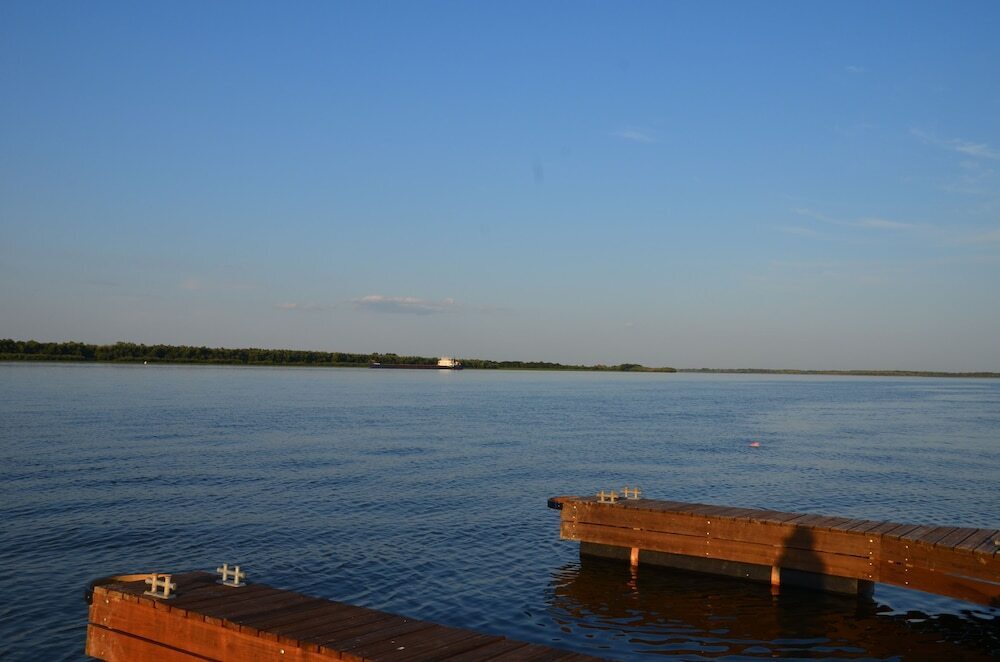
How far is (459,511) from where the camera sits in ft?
93.9

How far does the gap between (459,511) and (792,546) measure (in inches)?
503

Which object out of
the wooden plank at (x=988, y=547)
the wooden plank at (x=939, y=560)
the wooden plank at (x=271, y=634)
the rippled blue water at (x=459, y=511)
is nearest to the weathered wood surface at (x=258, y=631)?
the wooden plank at (x=271, y=634)

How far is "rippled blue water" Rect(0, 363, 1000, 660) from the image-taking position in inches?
664

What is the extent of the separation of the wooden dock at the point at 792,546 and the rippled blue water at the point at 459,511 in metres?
0.61

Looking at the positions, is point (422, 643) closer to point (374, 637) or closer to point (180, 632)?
point (374, 637)

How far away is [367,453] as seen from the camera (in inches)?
1759

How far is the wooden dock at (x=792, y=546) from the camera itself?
17016 millimetres

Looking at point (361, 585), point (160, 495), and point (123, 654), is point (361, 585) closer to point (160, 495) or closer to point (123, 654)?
point (123, 654)

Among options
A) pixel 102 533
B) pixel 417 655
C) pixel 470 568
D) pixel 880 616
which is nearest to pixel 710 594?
pixel 880 616

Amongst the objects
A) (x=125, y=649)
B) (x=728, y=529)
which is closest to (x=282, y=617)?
(x=125, y=649)

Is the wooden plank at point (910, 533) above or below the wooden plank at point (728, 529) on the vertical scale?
above

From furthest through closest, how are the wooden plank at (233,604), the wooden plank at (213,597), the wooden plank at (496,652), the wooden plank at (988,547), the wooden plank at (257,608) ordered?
1. the wooden plank at (988,547)
2. the wooden plank at (213,597)
3. the wooden plank at (233,604)
4. the wooden plank at (257,608)
5. the wooden plank at (496,652)

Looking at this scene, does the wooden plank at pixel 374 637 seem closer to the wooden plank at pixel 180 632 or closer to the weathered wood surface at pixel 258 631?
the weathered wood surface at pixel 258 631

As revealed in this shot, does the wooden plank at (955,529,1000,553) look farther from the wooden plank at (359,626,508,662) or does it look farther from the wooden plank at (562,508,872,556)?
the wooden plank at (359,626,508,662)
